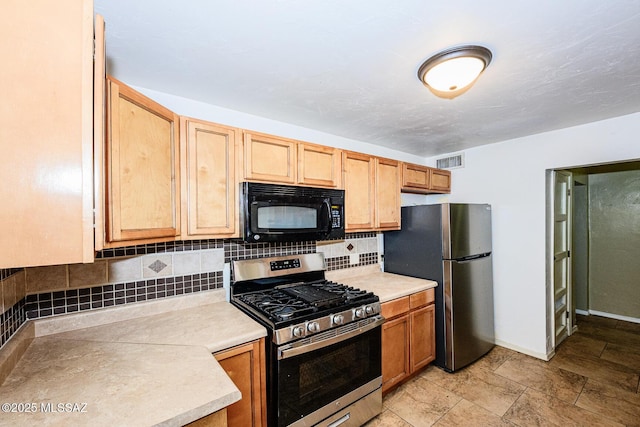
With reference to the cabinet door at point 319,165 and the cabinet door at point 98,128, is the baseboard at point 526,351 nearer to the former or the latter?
the cabinet door at point 319,165

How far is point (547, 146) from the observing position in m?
2.73

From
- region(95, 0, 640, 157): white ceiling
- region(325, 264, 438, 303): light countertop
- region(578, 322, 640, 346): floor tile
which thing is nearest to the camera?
region(95, 0, 640, 157): white ceiling

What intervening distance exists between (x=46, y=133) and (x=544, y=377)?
3757 mm

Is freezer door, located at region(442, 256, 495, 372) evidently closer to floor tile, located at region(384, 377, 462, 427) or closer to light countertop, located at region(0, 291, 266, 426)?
floor tile, located at region(384, 377, 462, 427)

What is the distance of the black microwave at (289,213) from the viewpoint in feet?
5.97

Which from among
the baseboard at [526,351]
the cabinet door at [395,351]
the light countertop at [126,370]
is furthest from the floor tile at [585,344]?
the light countertop at [126,370]

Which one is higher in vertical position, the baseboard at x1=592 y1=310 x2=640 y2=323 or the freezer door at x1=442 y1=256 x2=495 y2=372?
the freezer door at x1=442 y1=256 x2=495 y2=372

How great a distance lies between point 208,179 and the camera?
1.74 metres

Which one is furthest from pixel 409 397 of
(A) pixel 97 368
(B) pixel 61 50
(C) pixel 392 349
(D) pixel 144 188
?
(B) pixel 61 50

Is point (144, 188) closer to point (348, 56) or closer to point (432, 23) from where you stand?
point (348, 56)

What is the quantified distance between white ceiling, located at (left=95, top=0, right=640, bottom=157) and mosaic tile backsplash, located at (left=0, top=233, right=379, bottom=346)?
109 centimetres

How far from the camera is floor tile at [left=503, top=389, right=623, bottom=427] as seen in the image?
1.97m

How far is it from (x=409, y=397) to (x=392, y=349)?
43 cm

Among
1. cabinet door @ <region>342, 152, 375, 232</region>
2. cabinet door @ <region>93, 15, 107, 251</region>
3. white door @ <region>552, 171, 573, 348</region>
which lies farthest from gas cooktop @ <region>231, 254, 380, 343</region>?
white door @ <region>552, 171, 573, 348</region>
